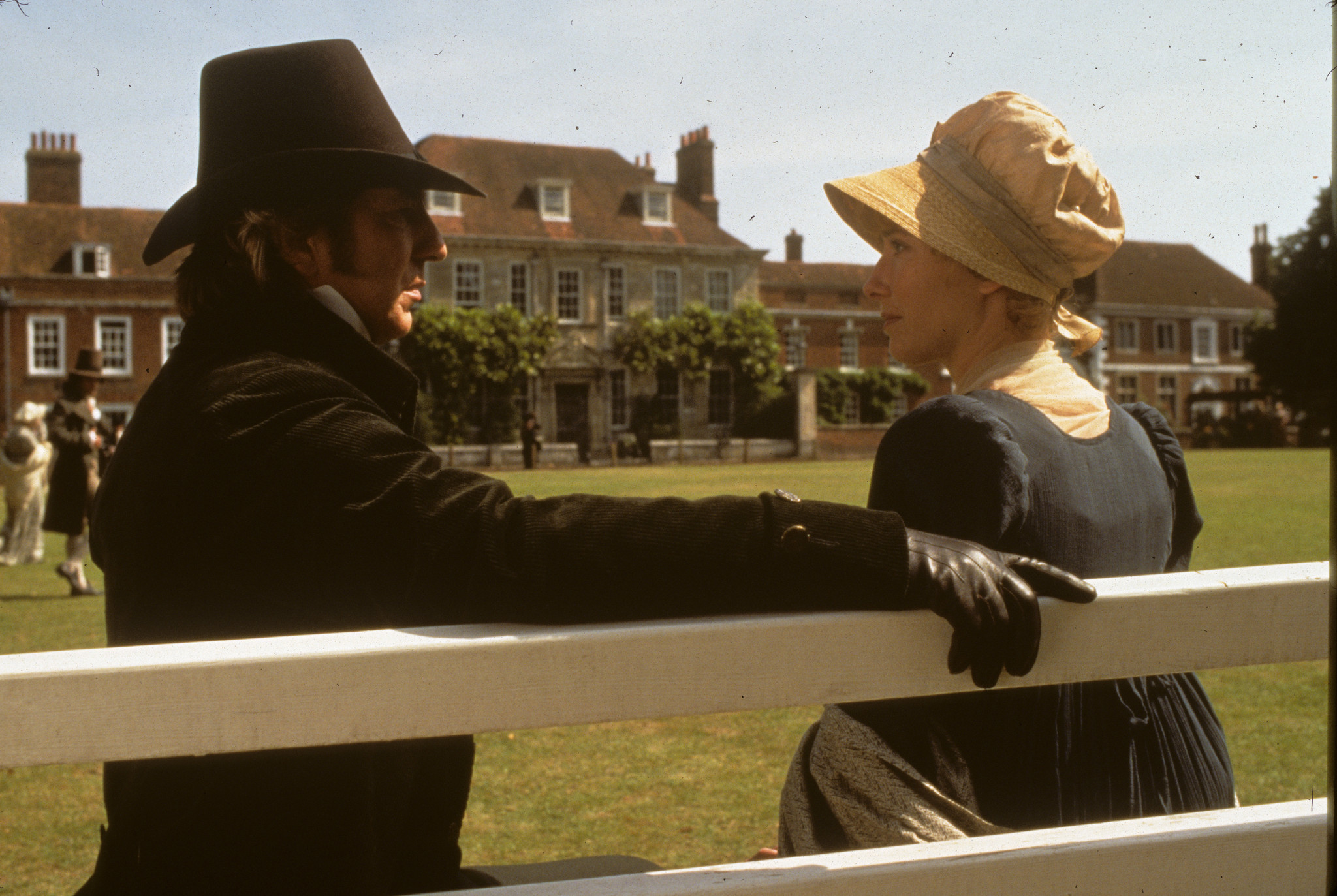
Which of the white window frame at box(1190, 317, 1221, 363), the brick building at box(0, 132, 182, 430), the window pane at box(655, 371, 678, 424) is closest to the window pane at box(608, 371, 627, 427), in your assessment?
the window pane at box(655, 371, 678, 424)

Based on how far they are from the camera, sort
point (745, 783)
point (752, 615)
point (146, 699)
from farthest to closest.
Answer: point (745, 783) < point (752, 615) < point (146, 699)

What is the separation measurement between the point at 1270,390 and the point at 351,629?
55.1m

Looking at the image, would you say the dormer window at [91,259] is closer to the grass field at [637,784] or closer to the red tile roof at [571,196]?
the red tile roof at [571,196]

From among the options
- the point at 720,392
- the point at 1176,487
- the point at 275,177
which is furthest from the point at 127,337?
the point at 1176,487

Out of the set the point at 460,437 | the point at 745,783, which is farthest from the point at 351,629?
the point at 460,437

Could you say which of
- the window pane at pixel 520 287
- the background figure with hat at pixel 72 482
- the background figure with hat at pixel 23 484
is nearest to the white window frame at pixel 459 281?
the window pane at pixel 520 287

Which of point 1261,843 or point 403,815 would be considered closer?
point 1261,843

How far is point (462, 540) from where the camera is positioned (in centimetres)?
115

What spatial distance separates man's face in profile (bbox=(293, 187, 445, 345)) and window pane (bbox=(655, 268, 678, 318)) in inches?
1602

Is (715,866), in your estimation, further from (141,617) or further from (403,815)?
(141,617)

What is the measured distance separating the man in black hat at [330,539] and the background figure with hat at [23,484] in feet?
36.3

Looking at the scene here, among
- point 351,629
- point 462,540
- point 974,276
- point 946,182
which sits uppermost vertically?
point 946,182

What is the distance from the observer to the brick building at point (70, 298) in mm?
39469

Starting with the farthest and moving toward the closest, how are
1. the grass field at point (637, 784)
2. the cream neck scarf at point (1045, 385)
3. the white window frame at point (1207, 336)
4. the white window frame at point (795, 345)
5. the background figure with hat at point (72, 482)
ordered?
the white window frame at point (1207, 336)
the white window frame at point (795, 345)
the background figure with hat at point (72, 482)
the grass field at point (637, 784)
the cream neck scarf at point (1045, 385)
